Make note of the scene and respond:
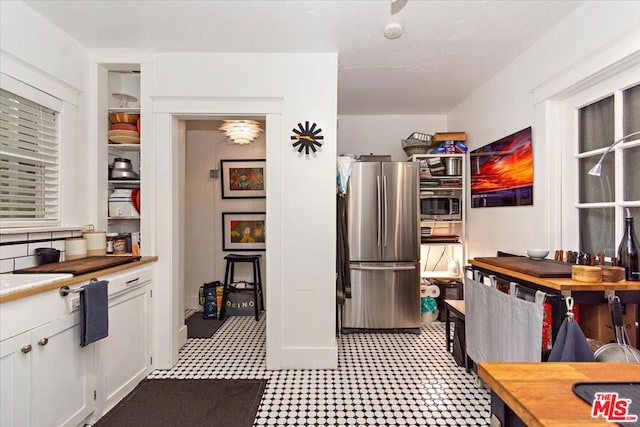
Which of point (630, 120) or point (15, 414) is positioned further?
point (630, 120)

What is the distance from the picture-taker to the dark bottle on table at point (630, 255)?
5.05ft

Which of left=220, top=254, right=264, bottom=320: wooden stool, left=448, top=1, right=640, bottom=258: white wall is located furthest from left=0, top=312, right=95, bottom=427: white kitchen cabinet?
left=448, top=1, right=640, bottom=258: white wall

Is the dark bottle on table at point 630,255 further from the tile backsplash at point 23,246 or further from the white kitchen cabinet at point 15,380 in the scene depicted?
the tile backsplash at point 23,246

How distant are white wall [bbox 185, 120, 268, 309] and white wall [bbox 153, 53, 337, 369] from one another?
1576mm

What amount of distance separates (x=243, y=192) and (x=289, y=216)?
5.79 ft

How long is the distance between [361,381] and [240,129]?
2673 millimetres

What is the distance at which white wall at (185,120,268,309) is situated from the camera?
4.23 meters

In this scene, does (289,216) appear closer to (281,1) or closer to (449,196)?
(281,1)

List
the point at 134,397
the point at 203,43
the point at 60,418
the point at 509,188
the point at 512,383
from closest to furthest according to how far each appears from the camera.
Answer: the point at 512,383
the point at 60,418
the point at 134,397
the point at 203,43
the point at 509,188

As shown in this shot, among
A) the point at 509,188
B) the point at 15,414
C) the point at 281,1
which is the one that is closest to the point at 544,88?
the point at 509,188

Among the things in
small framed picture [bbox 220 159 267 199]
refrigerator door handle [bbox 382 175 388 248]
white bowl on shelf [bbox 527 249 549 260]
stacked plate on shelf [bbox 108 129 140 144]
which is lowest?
white bowl on shelf [bbox 527 249 549 260]

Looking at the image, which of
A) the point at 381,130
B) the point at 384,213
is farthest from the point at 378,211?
the point at 381,130

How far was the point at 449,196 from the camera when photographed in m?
3.75

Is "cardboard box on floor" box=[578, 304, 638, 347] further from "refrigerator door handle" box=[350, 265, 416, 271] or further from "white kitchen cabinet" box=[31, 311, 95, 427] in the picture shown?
"white kitchen cabinet" box=[31, 311, 95, 427]
